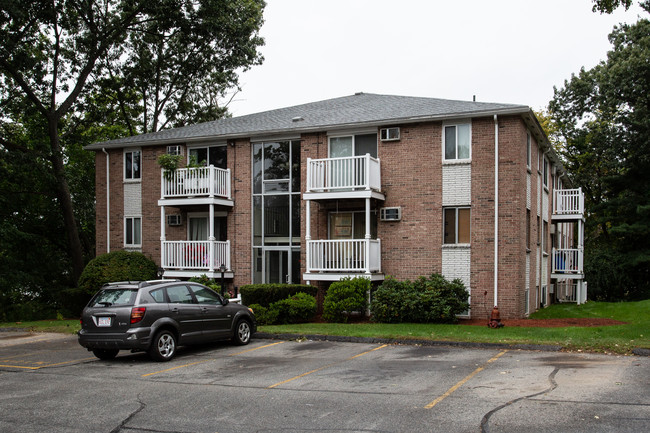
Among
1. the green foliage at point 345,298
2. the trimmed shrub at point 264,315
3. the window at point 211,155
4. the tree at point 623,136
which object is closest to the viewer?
the trimmed shrub at point 264,315

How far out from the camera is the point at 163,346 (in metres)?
11.8

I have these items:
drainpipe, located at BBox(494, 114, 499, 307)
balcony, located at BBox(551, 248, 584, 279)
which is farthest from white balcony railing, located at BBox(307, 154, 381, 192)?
balcony, located at BBox(551, 248, 584, 279)

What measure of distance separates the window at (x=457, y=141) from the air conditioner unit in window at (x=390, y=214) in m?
2.19

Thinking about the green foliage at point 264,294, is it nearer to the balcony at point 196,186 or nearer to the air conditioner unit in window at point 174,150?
the balcony at point 196,186

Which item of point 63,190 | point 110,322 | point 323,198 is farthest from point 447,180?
point 63,190

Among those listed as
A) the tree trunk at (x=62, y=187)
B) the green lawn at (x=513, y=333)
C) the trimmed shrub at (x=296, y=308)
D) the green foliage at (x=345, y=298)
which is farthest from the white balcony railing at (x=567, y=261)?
the tree trunk at (x=62, y=187)

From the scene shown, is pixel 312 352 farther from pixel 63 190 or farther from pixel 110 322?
pixel 63 190

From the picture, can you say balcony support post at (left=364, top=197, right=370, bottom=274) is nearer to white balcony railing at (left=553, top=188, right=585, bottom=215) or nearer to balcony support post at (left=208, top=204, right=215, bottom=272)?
balcony support post at (left=208, top=204, right=215, bottom=272)

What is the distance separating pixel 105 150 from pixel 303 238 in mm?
9281

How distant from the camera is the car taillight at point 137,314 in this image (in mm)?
11320

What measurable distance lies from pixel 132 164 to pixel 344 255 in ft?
32.6

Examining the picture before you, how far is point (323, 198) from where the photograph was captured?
62.0 ft

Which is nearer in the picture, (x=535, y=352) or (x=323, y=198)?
(x=535, y=352)

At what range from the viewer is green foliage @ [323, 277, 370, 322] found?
57.7 ft
